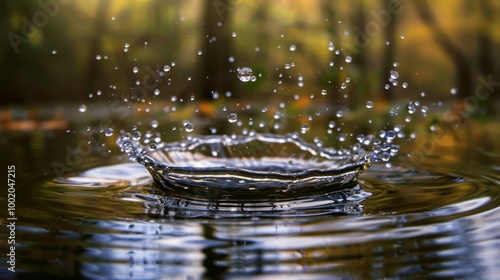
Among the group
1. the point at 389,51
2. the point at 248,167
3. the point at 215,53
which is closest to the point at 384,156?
the point at 248,167

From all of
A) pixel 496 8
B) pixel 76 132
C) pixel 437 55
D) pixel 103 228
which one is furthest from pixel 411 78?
pixel 103 228

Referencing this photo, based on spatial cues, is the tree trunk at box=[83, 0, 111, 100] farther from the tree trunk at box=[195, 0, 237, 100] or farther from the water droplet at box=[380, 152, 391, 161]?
the water droplet at box=[380, 152, 391, 161]

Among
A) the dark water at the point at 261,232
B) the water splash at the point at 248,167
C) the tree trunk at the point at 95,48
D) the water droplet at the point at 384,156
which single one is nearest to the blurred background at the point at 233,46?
the tree trunk at the point at 95,48

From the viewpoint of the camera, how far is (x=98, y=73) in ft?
18.2

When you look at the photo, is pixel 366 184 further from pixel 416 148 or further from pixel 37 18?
pixel 37 18

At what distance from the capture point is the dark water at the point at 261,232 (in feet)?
2.94

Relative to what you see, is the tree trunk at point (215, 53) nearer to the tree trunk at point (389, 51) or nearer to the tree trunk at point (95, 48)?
the tree trunk at point (95, 48)

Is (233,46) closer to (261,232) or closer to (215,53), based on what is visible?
(215,53)

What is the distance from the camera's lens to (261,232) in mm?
1117

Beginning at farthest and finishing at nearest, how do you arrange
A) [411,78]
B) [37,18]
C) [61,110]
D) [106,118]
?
1. [411,78]
2. [37,18]
3. [61,110]
4. [106,118]

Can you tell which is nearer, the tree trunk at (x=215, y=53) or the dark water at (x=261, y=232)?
the dark water at (x=261, y=232)

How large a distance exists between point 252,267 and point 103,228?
1.12ft

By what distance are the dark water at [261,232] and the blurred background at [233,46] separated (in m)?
3.50

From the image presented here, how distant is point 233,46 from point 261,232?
439 cm
